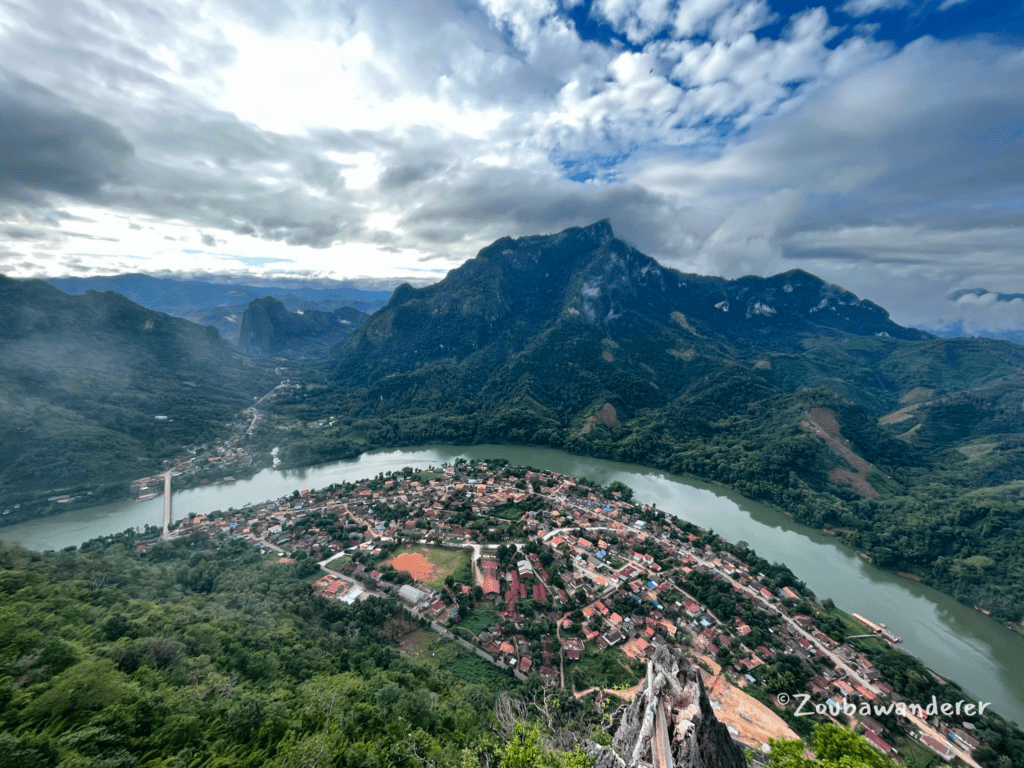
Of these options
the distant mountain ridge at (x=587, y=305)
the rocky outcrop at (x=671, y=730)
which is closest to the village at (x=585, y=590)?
the rocky outcrop at (x=671, y=730)

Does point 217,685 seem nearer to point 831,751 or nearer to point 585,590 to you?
point 831,751

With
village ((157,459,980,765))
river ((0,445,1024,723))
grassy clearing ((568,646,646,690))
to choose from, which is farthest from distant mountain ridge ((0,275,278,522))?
grassy clearing ((568,646,646,690))

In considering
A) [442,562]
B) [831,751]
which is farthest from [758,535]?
[831,751]

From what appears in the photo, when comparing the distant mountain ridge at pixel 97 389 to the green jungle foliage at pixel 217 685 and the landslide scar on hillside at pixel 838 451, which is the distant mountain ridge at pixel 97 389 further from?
the landslide scar on hillside at pixel 838 451

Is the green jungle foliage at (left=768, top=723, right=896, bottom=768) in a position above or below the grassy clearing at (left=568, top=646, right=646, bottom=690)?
above

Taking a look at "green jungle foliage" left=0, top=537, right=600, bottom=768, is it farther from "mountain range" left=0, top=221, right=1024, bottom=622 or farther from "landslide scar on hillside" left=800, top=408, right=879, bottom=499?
"landslide scar on hillside" left=800, top=408, right=879, bottom=499

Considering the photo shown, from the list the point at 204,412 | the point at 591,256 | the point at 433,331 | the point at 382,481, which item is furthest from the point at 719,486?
the point at 591,256

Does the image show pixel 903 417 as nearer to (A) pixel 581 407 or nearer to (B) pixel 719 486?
(B) pixel 719 486
